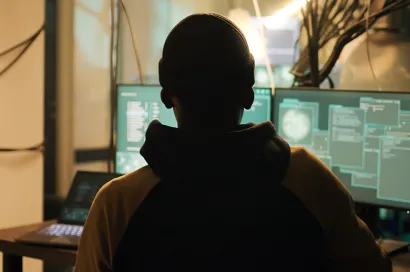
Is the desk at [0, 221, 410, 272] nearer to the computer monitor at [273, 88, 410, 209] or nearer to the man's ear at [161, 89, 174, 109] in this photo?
the computer monitor at [273, 88, 410, 209]

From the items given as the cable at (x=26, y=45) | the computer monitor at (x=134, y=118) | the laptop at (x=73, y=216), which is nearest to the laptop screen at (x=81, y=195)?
the laptop at (x=73, y=216)

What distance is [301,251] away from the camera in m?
0.94

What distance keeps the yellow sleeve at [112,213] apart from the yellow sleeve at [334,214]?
23 cm

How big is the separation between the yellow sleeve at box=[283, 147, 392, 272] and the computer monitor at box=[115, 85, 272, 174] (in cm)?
110

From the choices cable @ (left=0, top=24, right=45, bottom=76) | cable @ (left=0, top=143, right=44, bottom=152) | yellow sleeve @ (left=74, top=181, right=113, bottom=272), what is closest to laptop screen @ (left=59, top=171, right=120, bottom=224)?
cable @ (left=0, top=143, right=44, bottom=152)

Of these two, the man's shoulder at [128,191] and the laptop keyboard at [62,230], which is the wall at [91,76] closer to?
the laptop keyboard at [62,230]

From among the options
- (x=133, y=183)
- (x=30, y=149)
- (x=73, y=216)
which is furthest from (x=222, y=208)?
(x=30, y=149)

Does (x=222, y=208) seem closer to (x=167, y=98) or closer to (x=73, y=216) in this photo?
(x=167, y=98)

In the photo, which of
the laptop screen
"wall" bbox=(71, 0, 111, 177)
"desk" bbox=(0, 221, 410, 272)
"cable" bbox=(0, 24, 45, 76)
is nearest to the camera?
"desk" bbox=(0, 221, 410, 272)

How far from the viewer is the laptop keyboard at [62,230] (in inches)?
69.7

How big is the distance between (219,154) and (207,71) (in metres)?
0.13

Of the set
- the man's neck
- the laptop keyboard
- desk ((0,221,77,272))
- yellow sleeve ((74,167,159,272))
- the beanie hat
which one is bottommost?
desk ((0,221,77,272))

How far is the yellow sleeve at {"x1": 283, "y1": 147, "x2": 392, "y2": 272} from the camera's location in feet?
3.12

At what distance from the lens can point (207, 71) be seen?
0.92 m
